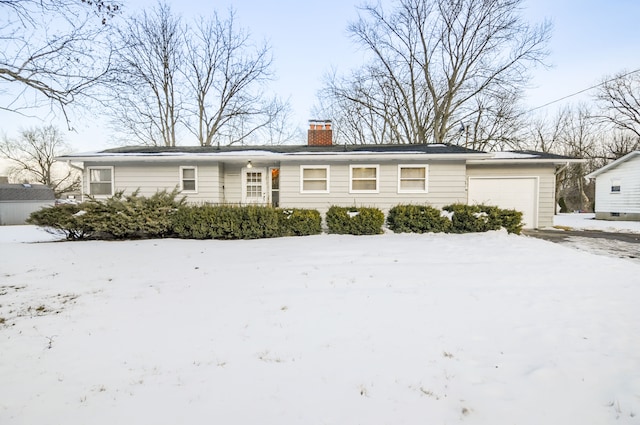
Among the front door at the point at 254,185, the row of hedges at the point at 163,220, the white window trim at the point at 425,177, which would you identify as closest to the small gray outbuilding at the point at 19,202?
the row of hedges at the point at 163,220

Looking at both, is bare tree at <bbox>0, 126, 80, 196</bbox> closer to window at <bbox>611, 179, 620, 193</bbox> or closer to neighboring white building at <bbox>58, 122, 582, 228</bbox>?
neighboring white building at <bbox>58, 122, 582, 228</bbox>

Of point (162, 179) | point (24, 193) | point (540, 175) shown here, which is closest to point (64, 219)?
point (162, 179)

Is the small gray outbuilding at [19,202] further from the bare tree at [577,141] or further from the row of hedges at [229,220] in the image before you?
the bare tree at [577,141]

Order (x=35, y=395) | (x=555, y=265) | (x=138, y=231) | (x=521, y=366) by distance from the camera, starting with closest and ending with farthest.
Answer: (x=35, y=395) → (x=521, y=366) → (x=555, y=265) → (x=138, y=231)

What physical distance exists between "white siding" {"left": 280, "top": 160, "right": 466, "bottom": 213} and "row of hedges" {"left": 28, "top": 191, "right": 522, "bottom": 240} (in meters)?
1.55

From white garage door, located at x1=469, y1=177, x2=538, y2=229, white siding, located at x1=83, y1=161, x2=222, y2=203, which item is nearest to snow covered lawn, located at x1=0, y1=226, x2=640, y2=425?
white siding, located at x1=83, y1=161, x2=222, y2=203

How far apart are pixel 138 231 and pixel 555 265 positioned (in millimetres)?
10842

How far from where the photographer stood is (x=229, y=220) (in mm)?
8703

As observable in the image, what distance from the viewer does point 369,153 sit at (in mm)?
10719

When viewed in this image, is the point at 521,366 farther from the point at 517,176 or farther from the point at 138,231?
the point at 517,176

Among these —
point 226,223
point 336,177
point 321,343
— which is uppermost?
point 336,177

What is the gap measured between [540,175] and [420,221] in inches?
263

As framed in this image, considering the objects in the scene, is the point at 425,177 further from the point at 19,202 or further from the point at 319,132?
the point at 19,202

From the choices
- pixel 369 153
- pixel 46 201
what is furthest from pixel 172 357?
pixel 46 201
